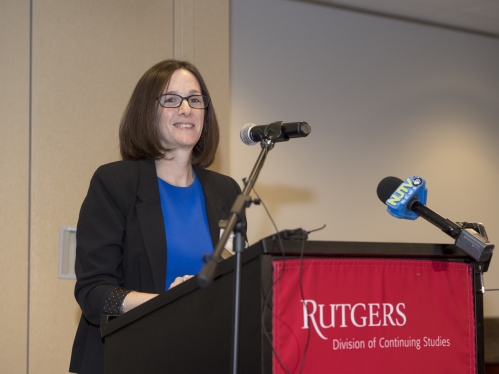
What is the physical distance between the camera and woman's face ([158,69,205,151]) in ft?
6.98

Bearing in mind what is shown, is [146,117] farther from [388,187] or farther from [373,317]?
[373,317]

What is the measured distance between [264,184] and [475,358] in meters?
3.00

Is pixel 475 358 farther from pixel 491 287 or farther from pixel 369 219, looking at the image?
pixel 491 287

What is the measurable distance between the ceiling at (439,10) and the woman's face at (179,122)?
9.09 feet

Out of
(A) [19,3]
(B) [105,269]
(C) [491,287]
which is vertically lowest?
(C) [491,287]

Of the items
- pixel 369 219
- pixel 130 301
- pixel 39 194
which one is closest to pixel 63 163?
pixel 39 194

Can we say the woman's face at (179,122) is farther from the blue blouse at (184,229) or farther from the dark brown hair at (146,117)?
the blue blouse at (184,229)

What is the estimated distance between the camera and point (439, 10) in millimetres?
4914

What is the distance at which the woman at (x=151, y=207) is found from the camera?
5.94 ft

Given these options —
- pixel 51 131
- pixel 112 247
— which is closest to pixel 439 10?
pixel 51 131

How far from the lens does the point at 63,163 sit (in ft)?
11.4

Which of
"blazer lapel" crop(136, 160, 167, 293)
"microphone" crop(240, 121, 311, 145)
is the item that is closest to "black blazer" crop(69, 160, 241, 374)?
"blazer lapel" crop(136, 160, 167, 293)

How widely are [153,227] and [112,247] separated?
0.15 m

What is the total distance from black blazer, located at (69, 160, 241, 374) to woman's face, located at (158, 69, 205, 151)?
202mm
